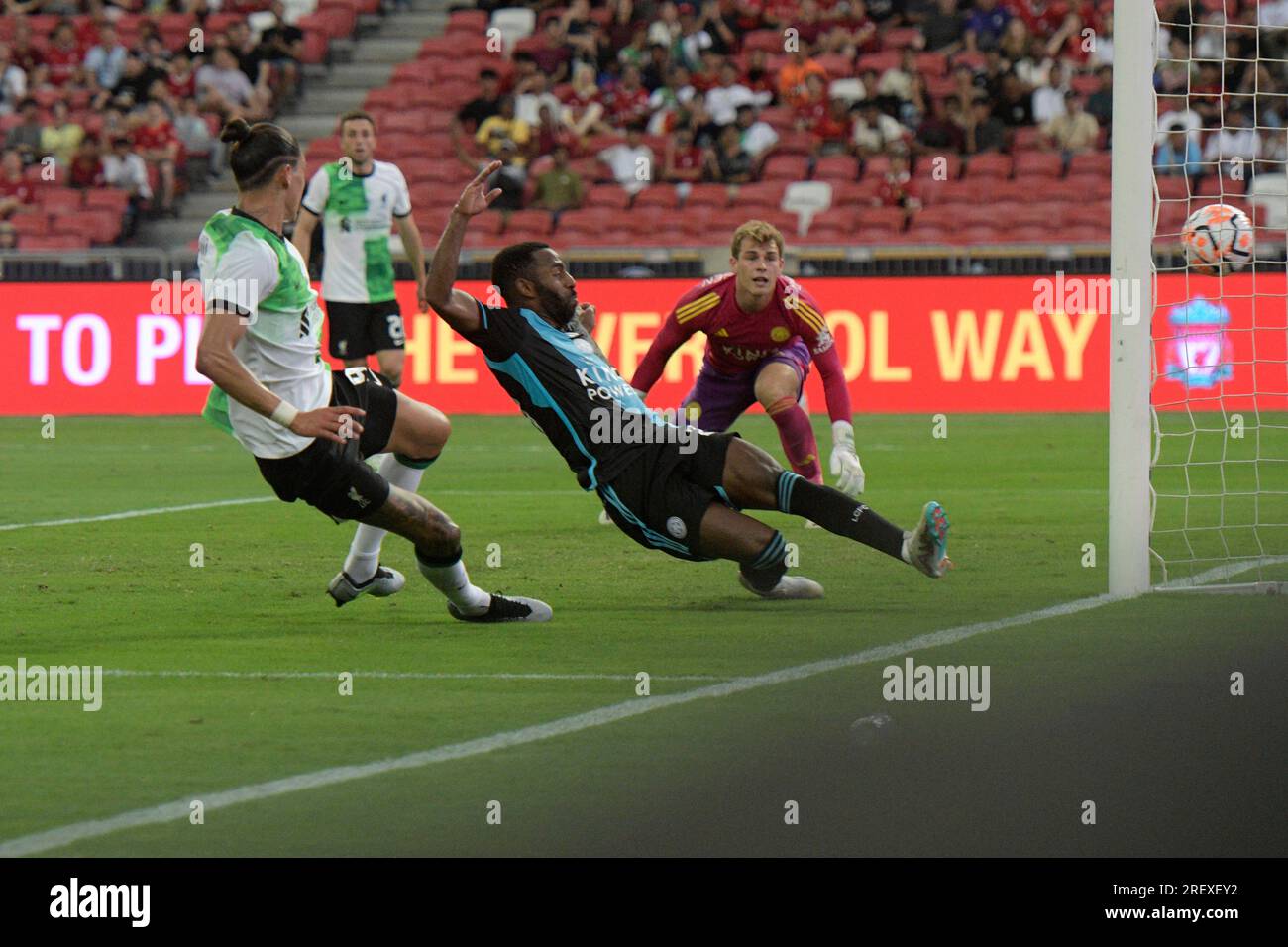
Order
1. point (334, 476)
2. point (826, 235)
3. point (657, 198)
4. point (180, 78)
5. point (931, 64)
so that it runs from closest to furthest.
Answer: point (334, 476), point (826, 235), point (657, 198), point (931, 64), point (180, 78)

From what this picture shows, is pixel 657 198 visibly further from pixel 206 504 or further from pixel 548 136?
pixel 206 504

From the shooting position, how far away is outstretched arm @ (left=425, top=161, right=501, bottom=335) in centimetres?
771

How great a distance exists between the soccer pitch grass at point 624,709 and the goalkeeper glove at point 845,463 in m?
0.40

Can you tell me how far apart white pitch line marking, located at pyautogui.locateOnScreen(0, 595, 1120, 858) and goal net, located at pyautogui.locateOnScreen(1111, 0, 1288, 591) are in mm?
1457

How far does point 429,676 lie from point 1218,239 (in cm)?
528

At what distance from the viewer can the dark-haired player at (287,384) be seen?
7.40 metres

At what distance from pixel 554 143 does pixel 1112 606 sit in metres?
17.3

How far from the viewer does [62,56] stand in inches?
1110

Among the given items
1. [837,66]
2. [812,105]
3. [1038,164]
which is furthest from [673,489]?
[837,66]

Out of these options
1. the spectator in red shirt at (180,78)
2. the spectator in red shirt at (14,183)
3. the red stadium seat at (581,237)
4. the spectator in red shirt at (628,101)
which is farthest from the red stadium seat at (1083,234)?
the spectator in red shirt at (14,183)

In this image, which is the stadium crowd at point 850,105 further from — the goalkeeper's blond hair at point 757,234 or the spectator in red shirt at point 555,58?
the goalkeeper's blond hair at point 757,234

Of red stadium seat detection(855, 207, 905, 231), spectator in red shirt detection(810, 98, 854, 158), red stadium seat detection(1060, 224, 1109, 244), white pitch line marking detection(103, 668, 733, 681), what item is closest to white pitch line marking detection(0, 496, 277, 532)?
white pitch line marking detection(103, 668, 733, 681)
